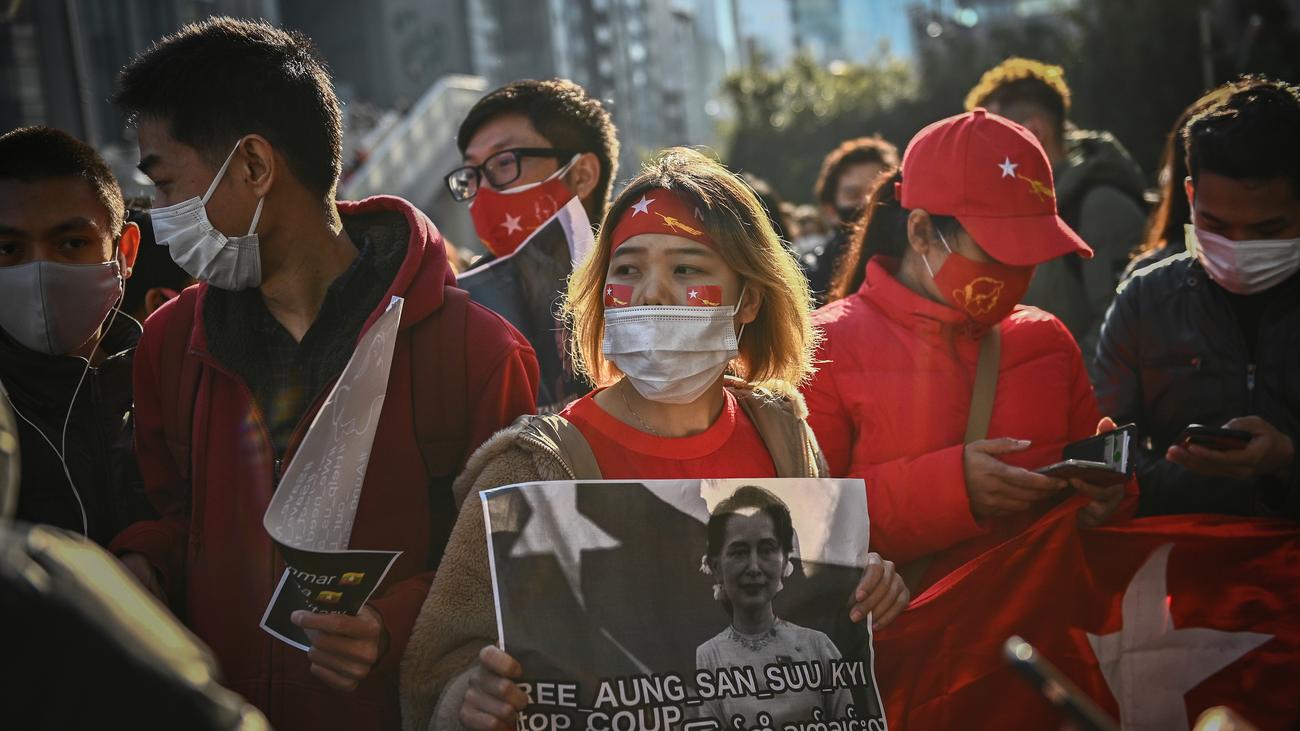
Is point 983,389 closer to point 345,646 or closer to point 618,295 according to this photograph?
point 618,295

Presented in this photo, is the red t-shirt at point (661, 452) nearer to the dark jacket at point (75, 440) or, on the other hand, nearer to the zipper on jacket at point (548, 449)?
the zipper on jacket at point (548, 449)

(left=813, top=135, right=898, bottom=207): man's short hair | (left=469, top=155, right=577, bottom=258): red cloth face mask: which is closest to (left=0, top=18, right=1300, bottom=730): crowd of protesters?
(left=469, top=155, right=577, bottom=258): red cloth face mask

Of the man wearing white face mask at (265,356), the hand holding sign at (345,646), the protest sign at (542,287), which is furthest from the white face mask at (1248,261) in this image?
the hand holding sign at (345,646)

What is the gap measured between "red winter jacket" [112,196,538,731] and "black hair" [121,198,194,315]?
4.93 ft

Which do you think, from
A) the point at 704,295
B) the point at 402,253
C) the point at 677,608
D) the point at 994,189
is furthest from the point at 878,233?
the point at 677,608

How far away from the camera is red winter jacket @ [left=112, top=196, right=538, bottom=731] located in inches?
115

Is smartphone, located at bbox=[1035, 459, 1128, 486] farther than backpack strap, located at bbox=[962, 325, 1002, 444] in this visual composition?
No

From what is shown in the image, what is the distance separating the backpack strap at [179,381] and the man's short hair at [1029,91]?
3.92 meters

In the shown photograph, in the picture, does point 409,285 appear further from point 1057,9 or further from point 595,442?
point 1057,9

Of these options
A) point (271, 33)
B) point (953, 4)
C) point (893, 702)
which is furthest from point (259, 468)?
point (953, 4)

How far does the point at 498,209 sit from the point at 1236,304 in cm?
255

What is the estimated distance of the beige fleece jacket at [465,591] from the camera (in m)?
2.56

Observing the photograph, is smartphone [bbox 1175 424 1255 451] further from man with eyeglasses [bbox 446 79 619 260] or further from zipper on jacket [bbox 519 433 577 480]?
man with eyeglasses [bbox 446 79 619 260]

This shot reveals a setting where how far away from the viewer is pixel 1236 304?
4.07 meters
